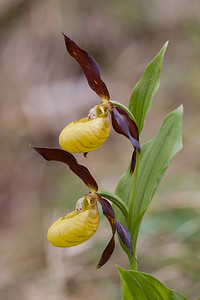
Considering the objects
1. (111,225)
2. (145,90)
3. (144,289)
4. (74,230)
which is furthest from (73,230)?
(145,90)

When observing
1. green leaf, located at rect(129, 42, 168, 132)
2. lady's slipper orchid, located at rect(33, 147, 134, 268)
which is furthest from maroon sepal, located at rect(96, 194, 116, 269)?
green leaf, located at rect(129, 42, 168, 132)

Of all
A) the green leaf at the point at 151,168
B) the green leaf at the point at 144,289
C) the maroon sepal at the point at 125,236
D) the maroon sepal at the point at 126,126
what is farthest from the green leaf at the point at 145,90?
the green leaf at the point at 144,289

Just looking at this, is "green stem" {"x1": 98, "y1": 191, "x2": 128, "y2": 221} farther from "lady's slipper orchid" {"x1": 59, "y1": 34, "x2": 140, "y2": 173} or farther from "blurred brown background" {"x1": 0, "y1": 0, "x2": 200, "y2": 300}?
"blurred brown background" {"x1": 0, "y1": 0, "x2": 200, "y2": 300}

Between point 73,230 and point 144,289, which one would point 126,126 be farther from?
point 144,289

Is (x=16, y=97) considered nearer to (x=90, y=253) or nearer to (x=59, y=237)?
(x=90, y=253)

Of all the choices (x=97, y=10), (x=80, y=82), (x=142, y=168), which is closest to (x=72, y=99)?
(x=80, y=82)

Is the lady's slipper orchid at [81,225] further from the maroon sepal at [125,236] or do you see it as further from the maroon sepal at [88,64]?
the maroon sepal at [88,64]
